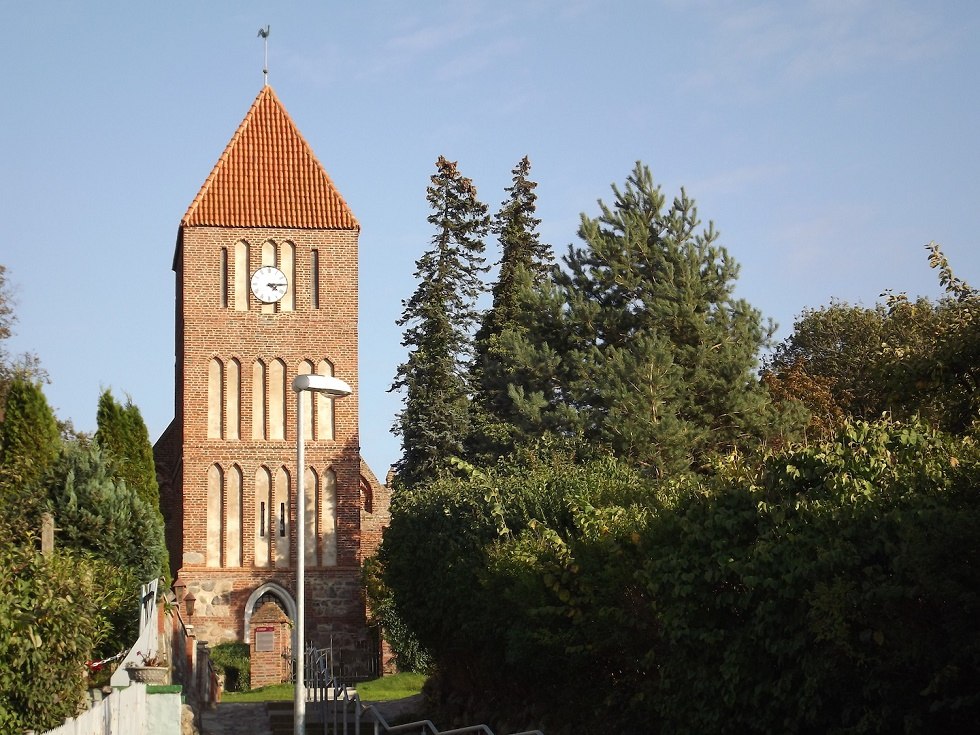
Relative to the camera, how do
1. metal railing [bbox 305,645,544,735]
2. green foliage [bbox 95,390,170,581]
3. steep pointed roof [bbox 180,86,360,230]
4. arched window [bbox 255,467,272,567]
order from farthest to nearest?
1. steep pointed roof [bbox 180,86,360,230]
2. arched window [bbox 255,467,272,567]
3. green foliage [bbox 95,390,170,581]
4. metal railing [bbox 305,645,544,735]

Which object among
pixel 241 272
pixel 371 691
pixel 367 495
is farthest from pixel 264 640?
pixel 367 495

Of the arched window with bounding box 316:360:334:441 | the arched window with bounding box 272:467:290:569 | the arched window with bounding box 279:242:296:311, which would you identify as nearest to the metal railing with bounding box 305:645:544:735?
the arched window with bounding box 272:467:290:569

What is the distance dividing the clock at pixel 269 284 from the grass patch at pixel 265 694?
1188 cm

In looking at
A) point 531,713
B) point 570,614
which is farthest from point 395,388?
point 570,614

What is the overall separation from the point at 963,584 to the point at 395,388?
1414 inches

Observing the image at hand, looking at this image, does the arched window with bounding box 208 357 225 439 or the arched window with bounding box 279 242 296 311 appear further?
the arched window with bounding box 279 242 296 311

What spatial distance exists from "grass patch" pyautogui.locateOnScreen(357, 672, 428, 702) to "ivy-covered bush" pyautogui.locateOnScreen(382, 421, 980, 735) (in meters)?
12.8

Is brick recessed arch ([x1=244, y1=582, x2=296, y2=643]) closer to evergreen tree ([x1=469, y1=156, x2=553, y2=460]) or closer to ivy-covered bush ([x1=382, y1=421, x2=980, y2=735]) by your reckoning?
evergreen tree ([x1=469, y1=156, x2=553, y2=460])

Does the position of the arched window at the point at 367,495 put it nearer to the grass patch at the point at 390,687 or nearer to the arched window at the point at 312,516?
the arched window at the point at 312,516

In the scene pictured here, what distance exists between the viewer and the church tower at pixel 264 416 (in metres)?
42.2

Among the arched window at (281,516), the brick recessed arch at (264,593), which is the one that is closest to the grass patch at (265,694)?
the brick recessed arch at (264,593)

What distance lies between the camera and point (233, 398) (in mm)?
42844

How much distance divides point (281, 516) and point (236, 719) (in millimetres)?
12751

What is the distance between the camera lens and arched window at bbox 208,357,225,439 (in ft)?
140
